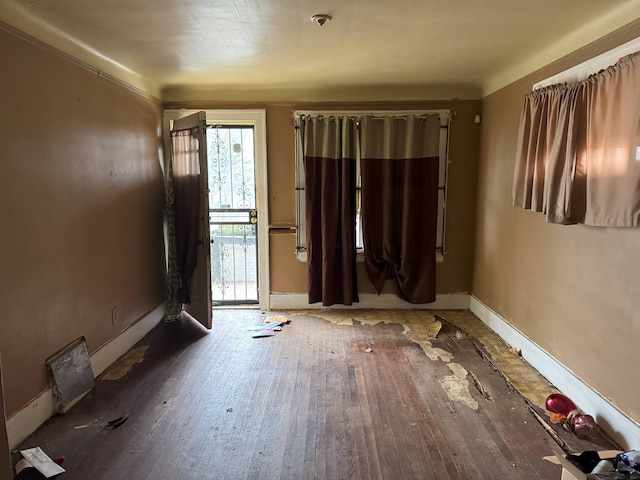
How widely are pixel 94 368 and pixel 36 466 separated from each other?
97 cm

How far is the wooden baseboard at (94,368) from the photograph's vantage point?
2129mm

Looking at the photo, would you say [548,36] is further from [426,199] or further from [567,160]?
[426,199]

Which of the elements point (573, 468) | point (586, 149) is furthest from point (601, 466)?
point (586, 149)

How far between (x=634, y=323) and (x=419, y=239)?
2.22 metres

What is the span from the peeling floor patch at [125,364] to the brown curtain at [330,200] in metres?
1.72

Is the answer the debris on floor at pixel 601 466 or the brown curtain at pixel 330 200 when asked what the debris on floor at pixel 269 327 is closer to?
the brown curtain at pixel 330 200

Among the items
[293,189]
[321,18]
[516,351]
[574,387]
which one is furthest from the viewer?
[293,189]

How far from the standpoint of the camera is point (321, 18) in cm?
225

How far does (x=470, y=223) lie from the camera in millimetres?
4246

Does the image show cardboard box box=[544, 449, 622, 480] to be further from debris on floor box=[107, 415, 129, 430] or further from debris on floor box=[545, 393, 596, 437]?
debris on floor box=[107, 415, 129, 430]

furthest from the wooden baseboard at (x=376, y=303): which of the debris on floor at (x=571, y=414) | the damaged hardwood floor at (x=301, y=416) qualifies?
the debris on floor at (x=571, y=414)

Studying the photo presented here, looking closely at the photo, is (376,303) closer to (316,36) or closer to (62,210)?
(316,36)

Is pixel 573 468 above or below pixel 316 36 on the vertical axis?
below

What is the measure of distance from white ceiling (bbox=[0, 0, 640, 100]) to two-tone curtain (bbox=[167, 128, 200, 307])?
0.61m
